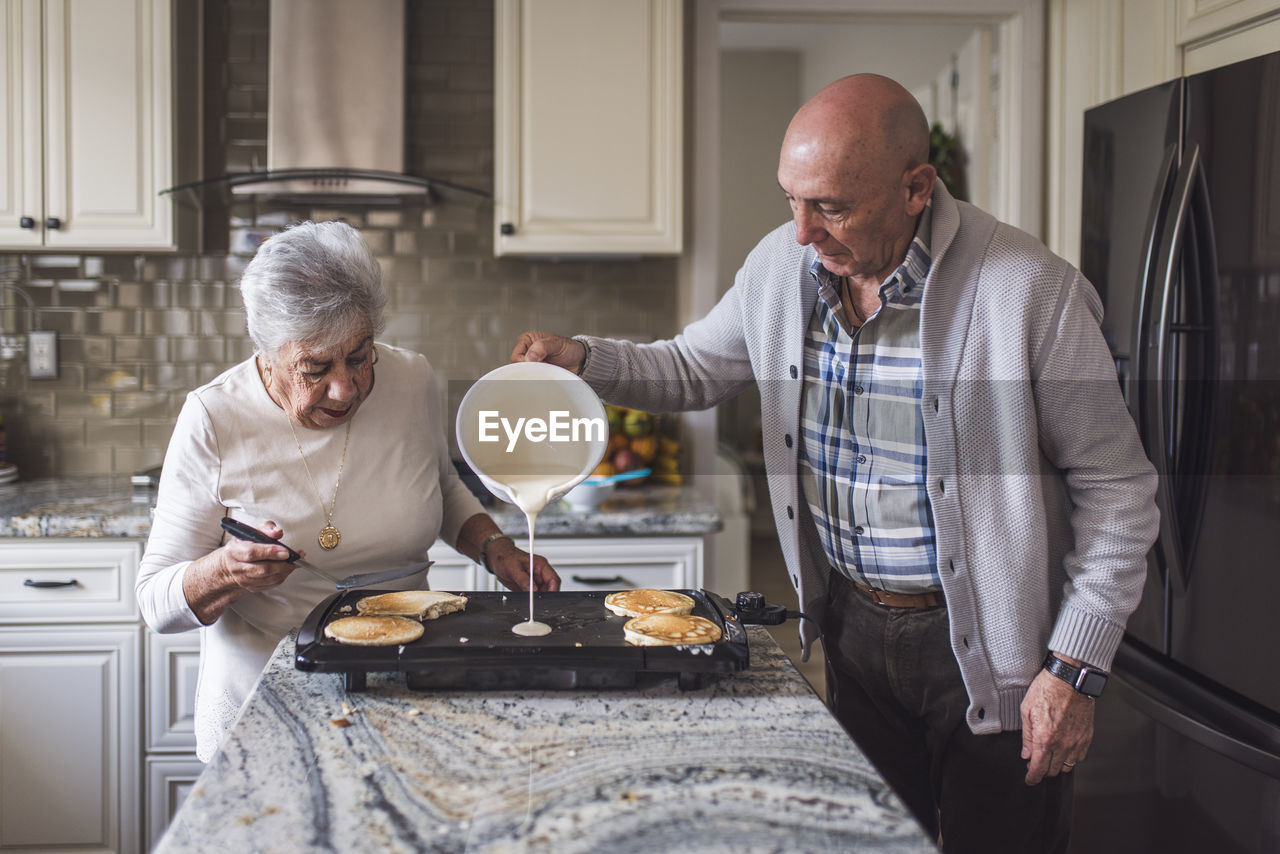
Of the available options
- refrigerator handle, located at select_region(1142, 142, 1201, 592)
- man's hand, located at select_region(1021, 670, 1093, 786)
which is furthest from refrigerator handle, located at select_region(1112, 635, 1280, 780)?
man's hand, located at select_region(1021, 670, 1093, 786)

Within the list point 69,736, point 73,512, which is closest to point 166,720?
point 69,736

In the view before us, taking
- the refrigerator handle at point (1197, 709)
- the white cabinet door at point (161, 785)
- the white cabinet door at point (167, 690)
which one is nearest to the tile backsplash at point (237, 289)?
the white cabinet door at point (167, 690)

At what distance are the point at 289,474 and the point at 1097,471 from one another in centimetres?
118

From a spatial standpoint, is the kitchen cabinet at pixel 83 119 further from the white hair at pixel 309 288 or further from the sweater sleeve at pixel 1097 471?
the sweater sleeve at pixel 1097 471

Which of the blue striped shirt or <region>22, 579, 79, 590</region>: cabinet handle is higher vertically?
the blue striped shirt

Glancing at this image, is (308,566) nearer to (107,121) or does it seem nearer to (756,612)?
(756,612)

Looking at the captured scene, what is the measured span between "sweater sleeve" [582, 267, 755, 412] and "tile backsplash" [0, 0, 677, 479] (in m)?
1.24

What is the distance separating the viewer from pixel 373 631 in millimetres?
1245

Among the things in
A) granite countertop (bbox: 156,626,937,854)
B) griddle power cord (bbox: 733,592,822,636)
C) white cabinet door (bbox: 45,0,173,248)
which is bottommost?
granite countertop (bbox: 156,626,937,854)

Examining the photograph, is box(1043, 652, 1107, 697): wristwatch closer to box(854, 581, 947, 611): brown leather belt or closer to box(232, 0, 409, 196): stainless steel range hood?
box(854, 581, 947, 611): brown leather belt

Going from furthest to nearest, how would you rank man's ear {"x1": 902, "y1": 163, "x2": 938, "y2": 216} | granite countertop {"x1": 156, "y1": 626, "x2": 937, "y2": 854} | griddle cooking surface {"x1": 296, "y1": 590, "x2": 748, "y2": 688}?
man's ear {"x1": 902, "y1": 163, "x2": 938, "y2": 216}, griddle cooking surface {"x1": 296, "y1": 590, "x2": 748, "y2": 688}, granite countertop {"x1": 156, "y1": 626, "x2": 937, "y2": 854}

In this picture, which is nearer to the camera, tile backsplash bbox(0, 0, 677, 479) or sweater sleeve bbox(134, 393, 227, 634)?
sweater sleeve bbox(134, 393, 227, 634)

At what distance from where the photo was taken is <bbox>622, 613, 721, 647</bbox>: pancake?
123cm

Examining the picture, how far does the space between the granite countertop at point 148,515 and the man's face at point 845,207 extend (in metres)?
1.15
